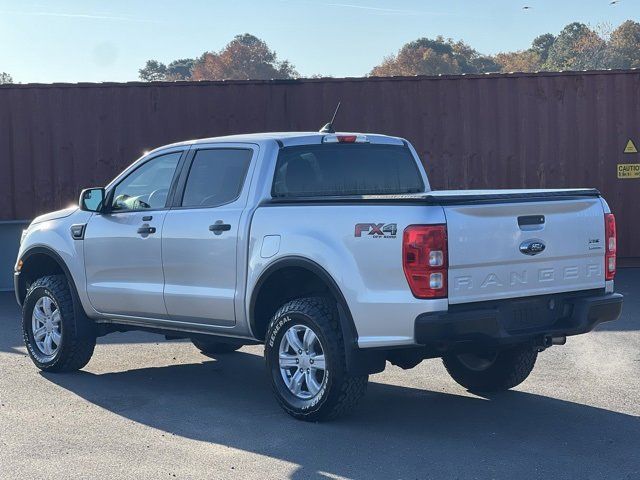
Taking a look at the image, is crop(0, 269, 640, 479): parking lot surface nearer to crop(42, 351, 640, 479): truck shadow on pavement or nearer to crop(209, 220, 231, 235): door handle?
crop(42, 351, 640, 479): truck shadow on pavement

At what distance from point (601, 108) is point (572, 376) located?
8.54 meters

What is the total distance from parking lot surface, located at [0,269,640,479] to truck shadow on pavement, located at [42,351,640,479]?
10 millimetres

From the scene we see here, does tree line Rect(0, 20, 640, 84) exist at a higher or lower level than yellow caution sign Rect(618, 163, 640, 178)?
higher

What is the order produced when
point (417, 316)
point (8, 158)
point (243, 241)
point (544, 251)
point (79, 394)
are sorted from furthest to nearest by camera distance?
point (8, 158)
point (79, 394)
point (243, 241)
point (544, 251)
point (417, 316)

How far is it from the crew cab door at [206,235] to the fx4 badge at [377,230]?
118 cm

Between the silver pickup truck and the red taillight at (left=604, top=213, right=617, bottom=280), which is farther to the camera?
the red taillight at (left=604, top=213, right=617, bottom=280)

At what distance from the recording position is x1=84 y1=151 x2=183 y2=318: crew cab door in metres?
8.10

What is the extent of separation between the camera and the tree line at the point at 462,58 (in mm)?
99812

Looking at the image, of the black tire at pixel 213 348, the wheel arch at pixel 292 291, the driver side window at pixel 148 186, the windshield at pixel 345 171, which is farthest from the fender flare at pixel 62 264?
the windshield at pixel 345 171

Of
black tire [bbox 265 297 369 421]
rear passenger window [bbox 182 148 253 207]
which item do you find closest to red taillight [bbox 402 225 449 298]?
black tire [bbox 265 297 369 421]

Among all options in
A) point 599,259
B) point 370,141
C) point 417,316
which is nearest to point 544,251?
point 599,259

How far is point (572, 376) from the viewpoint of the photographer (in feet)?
27.7

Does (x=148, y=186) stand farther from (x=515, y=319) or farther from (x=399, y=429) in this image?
(x=515, y=319)

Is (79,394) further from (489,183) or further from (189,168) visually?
(489,183)
